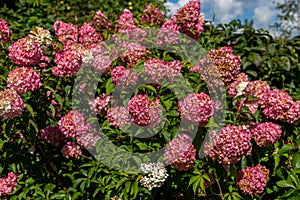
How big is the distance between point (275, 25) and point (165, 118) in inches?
558

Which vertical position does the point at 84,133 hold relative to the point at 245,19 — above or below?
below

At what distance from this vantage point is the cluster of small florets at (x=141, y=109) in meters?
2.16

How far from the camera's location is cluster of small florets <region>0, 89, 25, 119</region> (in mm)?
2145

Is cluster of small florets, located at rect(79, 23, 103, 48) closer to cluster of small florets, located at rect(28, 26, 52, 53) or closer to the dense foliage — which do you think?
the dense foliage

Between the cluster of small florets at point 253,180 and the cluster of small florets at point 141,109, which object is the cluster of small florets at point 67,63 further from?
the cluster of small florets at point 253,180

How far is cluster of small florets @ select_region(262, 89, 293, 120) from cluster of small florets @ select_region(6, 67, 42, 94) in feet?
4.87

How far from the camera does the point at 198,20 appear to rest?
2.77 metres

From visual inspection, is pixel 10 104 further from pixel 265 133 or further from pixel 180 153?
pixel 265 133

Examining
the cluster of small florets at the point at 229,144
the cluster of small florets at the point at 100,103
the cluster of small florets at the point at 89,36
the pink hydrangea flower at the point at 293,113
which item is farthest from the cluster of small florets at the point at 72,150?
the pink hydrangea flower at the point at 293,113

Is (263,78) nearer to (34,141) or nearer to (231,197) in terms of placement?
(231,197)

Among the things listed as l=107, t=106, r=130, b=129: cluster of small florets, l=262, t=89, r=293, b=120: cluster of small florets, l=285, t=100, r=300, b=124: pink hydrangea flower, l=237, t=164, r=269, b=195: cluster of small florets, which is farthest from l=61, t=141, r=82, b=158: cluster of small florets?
l=285, t=100, r=300, b=124: pink hydrangea flower

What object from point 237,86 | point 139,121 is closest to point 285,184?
point 237,86

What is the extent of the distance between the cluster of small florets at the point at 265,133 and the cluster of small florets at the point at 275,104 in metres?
0.10

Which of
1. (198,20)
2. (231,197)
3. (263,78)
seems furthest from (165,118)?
(263,78)
